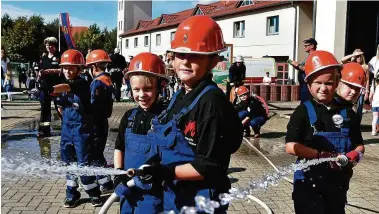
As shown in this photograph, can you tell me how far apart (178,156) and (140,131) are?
0.87 m

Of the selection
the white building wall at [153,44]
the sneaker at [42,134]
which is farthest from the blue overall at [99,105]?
the white building wall at [153,44]

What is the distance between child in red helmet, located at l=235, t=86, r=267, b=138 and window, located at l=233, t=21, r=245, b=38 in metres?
23.6

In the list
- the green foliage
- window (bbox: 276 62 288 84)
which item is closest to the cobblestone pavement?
window (bbox: 276 62 288 84)

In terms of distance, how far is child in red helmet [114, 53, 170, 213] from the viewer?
2859 mm

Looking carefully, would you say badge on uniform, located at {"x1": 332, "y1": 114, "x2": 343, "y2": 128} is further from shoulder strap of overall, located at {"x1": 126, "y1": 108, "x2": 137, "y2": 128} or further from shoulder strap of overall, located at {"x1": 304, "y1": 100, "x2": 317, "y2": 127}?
shoulder strap of overall, located at {"x1": 126, "y1": 108, "x2": 137, "y2": 128}

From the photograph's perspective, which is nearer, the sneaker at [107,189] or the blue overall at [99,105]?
the blue overall at [99,105]

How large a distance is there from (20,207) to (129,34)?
53295 millimetres

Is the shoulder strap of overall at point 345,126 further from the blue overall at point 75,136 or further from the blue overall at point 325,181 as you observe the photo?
the blue overall at point 75,136

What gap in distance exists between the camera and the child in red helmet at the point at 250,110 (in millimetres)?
10023

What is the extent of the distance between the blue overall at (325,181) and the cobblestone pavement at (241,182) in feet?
5.90

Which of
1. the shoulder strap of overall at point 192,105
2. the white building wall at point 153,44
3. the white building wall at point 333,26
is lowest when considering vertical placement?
the shoulder strap of overall at point 192,105

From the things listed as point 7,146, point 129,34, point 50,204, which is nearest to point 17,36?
point 129,34

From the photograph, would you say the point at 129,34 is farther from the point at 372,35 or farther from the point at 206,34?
the point at 206,34

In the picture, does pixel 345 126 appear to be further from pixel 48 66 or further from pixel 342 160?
pixel 48 66
